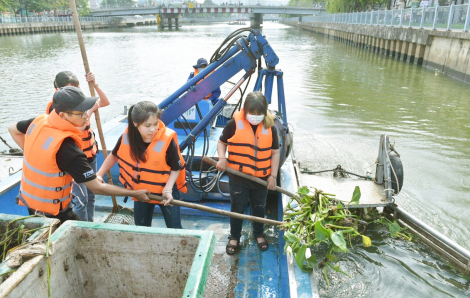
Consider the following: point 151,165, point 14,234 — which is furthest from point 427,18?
point 14,234

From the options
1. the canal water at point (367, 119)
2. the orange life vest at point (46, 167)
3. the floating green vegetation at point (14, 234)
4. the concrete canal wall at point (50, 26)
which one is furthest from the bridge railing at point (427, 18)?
the concrete canal wall at point (50, 26)

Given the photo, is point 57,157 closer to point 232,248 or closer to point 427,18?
point 232,248

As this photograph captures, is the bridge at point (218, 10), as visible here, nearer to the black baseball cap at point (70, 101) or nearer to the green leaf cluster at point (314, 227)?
the green leaf cluster at point (314, 227)

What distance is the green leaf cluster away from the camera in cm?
288

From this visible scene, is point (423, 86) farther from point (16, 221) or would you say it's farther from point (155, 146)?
point (16, 221)

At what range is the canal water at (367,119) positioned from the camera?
14.0ft

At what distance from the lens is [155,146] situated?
9.39 feet

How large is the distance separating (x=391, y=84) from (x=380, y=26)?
36.7ft

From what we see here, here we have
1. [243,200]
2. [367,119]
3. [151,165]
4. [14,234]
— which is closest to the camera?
[14,234]

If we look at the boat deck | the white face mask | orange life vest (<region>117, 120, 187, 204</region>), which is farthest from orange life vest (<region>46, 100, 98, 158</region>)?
the white face mask

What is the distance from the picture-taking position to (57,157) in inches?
93.9

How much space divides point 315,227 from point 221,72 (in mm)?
2204

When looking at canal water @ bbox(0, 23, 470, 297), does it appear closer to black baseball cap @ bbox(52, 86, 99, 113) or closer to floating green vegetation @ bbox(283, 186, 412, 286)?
floating green vegetation @ bbox(283, 186, 412, 286)

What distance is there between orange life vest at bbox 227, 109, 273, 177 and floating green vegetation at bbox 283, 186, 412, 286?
503 mm
